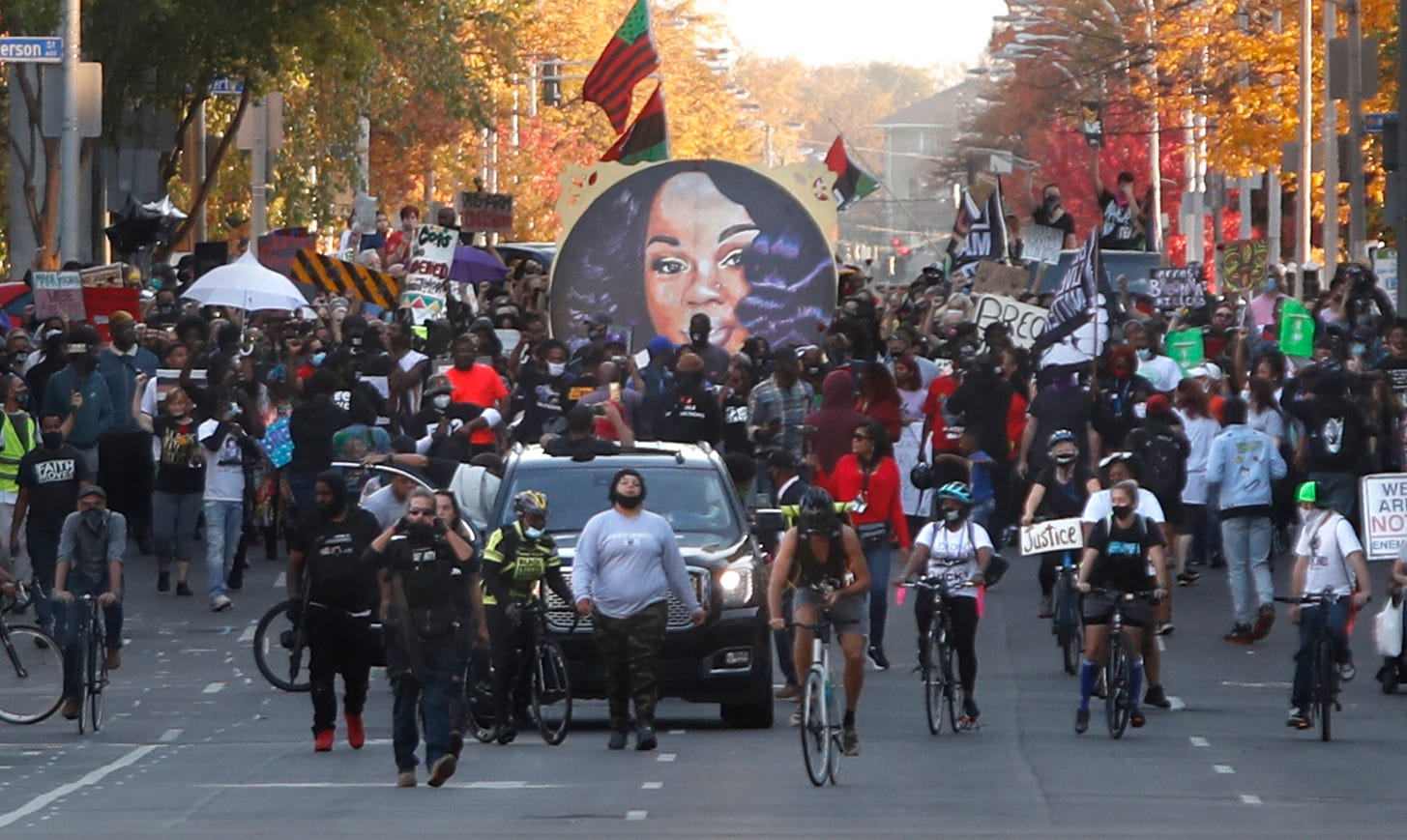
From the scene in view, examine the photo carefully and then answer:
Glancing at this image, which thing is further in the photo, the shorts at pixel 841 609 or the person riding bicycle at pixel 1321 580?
the person riding bicycle at pixel 1321 580

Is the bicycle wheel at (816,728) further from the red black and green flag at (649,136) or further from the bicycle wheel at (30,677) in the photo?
the red black and green flag at (649,136)

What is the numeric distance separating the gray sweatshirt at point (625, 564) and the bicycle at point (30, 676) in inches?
152

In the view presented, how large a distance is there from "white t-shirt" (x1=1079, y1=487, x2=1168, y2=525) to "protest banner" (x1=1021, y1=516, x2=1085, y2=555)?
315 millimetres

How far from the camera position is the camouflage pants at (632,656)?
639 inches

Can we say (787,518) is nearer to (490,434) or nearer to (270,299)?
(490,434)

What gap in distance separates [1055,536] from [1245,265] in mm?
20182

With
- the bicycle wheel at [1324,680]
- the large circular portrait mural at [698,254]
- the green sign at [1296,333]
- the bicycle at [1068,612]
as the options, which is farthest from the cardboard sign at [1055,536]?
the large circular portrait mural at [698,254]

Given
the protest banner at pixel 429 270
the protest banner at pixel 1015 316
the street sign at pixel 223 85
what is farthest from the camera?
the street sign at pixel 223 85

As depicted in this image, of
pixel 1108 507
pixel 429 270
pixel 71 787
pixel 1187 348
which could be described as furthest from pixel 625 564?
pixel 429 270

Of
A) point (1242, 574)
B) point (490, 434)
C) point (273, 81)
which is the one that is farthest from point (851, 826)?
point (273, 81)

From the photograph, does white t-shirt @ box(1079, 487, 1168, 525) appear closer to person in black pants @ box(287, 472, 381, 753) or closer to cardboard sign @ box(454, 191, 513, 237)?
person in black pants @ box(287, 472, 381, 753)

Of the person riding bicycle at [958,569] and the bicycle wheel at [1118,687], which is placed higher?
the person riding bicycle at [958,569]

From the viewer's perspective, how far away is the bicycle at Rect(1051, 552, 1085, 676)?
19.4 m

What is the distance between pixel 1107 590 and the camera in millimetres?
17141
